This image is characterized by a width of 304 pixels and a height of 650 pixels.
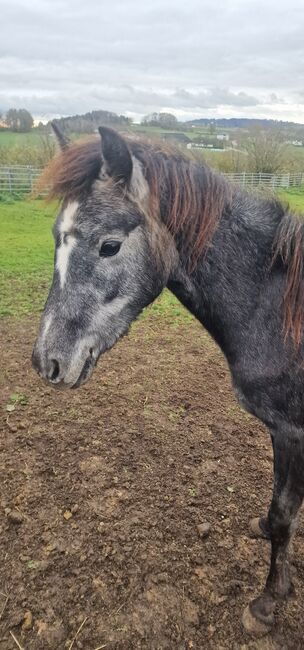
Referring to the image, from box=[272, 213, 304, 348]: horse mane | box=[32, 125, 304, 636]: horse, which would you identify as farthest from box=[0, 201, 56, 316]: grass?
box=[272, 213, 304, 348]: horse mane

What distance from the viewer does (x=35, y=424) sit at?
4469mm

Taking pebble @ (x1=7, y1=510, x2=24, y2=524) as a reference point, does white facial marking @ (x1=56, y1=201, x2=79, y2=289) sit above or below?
above

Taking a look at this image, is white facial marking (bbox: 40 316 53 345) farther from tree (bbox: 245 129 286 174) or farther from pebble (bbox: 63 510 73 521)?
tree (bbox: 245 129 286 174)

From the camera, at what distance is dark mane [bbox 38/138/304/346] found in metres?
2.23

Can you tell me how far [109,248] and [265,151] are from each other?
117ft

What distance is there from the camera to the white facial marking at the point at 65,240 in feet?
7.25

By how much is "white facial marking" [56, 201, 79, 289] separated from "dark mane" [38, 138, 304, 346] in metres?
0.08

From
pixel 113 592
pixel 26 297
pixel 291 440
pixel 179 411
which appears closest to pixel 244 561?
pixel 113 592

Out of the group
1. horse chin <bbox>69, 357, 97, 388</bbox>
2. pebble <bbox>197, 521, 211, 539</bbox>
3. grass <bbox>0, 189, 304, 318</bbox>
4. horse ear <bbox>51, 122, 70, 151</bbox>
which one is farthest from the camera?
grass <bbox>0, 189, 304, 318</bbox>

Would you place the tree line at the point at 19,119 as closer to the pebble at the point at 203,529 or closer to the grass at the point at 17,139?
the grass at the point at 17,139

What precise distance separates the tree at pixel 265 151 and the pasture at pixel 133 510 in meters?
30.8

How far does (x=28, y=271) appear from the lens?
9.66 meters

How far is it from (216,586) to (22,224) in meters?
15.1

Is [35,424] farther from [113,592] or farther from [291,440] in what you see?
[291,440]
